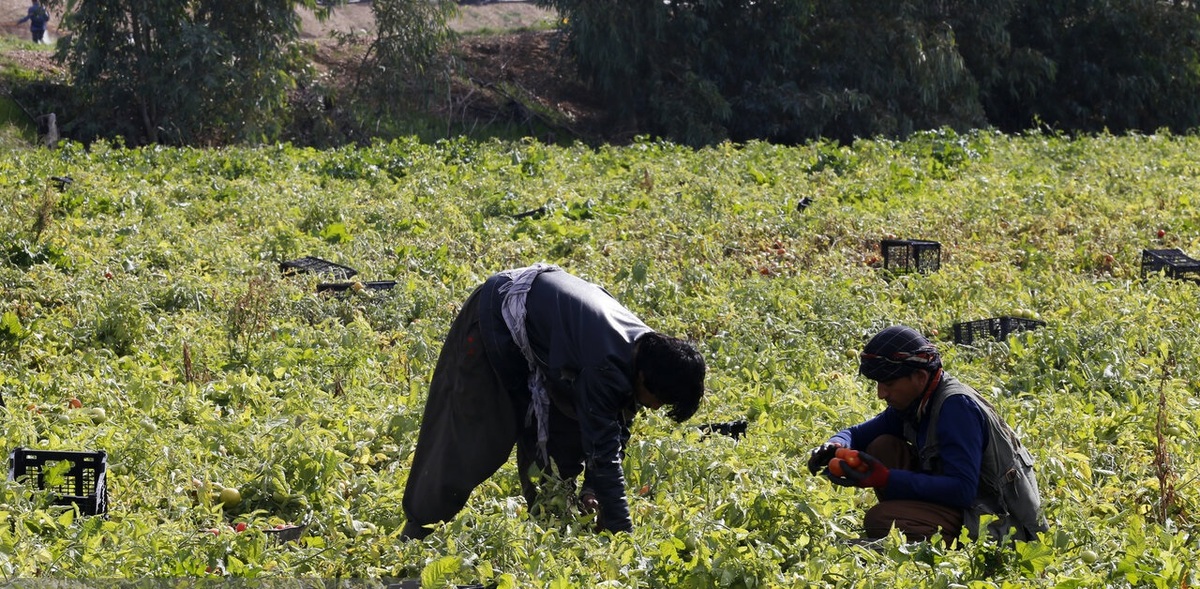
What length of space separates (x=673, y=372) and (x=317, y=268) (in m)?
6.29

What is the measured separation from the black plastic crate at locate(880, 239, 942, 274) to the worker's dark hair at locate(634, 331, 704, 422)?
6335 mm

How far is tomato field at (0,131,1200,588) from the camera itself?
415 cm

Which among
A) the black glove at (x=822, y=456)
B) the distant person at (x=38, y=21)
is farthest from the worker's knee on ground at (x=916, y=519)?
the distant person at (x=38, y=21)

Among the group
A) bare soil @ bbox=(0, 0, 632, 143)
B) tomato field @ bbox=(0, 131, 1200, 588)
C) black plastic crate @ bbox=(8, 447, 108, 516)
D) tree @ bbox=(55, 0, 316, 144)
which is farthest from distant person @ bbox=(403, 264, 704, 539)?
bare soil @ bbox=(0, 0, 632, 143)

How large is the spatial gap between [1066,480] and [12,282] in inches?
265

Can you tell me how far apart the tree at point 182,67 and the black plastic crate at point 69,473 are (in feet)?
49.4

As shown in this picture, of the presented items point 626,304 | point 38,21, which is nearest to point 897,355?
point 626,304

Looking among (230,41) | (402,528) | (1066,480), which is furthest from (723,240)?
(230,41)

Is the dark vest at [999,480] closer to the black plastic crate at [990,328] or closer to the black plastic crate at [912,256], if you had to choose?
the black plastic crate at [990,328]

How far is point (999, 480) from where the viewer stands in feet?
14.8

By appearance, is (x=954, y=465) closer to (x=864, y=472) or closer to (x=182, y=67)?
(x=864, y=472)

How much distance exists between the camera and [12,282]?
899 cm

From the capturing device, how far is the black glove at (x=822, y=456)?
4707 mm

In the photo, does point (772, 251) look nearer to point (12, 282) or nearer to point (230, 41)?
point (12, 282)
